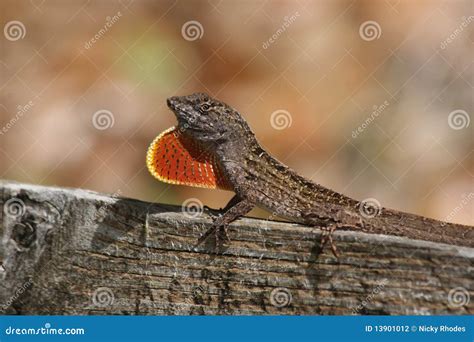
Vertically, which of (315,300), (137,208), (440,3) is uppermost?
(440,3)

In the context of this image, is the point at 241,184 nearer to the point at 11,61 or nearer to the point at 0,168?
the point at 0,168

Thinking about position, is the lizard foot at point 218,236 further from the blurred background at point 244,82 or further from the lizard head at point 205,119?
the blurred background at point 244,82

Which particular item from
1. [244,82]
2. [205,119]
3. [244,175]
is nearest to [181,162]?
[205,119]

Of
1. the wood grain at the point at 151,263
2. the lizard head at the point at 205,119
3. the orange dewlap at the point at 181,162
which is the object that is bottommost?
the wood grain at the point at 151,263

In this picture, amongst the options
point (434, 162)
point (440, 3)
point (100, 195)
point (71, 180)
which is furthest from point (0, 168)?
point (440, 3)

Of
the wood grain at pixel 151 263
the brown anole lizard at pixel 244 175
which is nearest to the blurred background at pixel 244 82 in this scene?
the brown anole lizard at pixel 244 175

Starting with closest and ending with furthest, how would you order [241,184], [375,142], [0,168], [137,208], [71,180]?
[137,208] → [241,184] → [0,168] → [375,142] → [71,180]

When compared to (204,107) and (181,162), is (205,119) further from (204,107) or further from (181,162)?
(181,162)
